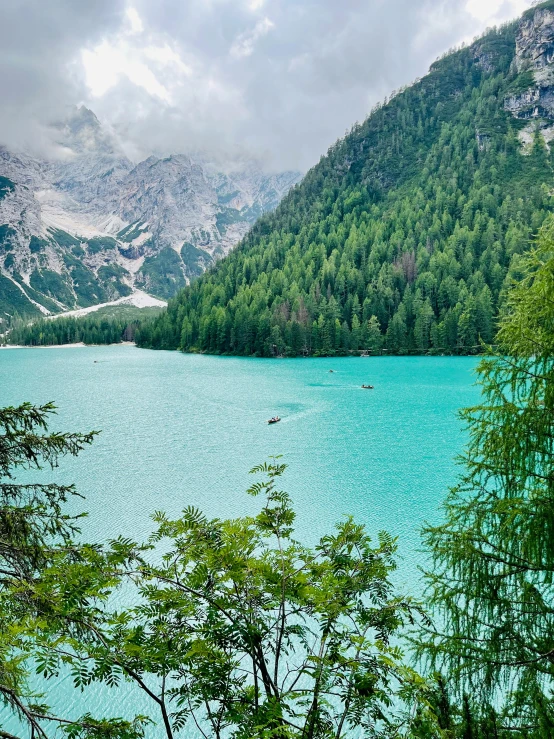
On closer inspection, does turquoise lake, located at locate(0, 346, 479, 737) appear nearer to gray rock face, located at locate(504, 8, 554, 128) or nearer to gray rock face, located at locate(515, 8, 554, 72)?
gray rock face, located at locate(504, 8, 554, 128)

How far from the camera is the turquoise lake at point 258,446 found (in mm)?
25453

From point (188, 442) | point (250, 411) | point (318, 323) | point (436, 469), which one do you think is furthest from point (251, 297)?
point (436, 469)

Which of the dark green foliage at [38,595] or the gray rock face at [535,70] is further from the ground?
the gray rock face at [535,70]

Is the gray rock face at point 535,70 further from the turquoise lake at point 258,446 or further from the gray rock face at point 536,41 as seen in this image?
the turquoise lake at point 258,446

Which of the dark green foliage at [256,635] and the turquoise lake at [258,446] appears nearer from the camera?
the dark green foliage at [256,635]

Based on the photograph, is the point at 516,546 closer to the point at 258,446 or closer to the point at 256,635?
the point at 256,635

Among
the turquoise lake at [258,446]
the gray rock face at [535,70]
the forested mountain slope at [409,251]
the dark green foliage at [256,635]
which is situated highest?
the gray rock face at [535,70]

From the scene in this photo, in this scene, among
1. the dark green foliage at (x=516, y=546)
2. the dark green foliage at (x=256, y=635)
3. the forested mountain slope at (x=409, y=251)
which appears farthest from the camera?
the forested mountain slope at (x=409, y=251)

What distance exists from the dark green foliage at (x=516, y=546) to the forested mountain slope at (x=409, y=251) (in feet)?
358

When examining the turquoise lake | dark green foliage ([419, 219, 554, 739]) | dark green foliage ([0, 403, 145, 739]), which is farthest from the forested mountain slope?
dark green foliage ([0, 403, 145, 739])

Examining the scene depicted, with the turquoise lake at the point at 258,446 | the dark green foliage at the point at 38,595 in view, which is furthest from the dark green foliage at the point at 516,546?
the dark green foliage at the point at 38,595

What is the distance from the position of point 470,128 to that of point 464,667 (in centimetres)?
22724

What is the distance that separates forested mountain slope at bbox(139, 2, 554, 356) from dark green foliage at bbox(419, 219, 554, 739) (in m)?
109

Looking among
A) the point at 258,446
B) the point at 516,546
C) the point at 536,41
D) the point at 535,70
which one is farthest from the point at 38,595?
the point at 536,41
